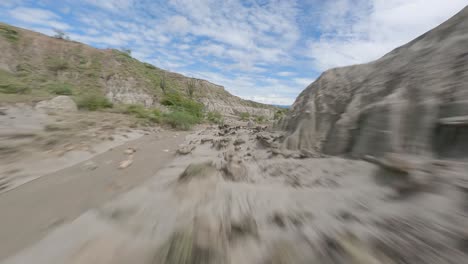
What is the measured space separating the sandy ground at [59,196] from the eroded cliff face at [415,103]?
2.93 metres

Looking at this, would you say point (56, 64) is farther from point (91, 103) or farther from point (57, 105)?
point (57, 105)

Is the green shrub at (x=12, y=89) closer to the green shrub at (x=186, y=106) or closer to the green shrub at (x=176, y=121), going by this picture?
the green shrub at (x=176, y=121)

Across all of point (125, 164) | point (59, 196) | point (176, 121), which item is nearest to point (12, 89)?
point (176, 121)

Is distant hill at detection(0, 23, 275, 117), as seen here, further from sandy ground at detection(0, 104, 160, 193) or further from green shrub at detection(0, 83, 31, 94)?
sandy ground at detection(0, 104, 160, 193)

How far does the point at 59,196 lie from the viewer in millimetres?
1843

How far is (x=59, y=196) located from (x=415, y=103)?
12.4ft

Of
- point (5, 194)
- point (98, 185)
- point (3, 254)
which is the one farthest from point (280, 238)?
point (5, 194)

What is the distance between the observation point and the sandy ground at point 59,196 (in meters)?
1.31

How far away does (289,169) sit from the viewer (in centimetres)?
237

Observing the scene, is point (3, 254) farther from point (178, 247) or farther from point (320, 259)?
point (320, 259)

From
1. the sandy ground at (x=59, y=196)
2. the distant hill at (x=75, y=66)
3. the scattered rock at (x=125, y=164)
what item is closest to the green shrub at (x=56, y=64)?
the distant hill at (x=75, y=66)

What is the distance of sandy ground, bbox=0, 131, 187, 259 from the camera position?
1.31 m

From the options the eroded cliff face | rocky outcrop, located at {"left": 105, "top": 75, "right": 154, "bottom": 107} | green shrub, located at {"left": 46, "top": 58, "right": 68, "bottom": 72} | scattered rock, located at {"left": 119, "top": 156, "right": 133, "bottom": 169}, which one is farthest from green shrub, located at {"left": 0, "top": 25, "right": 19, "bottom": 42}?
the eroded cliff face

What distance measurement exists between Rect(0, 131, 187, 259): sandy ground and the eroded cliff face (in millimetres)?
2925
